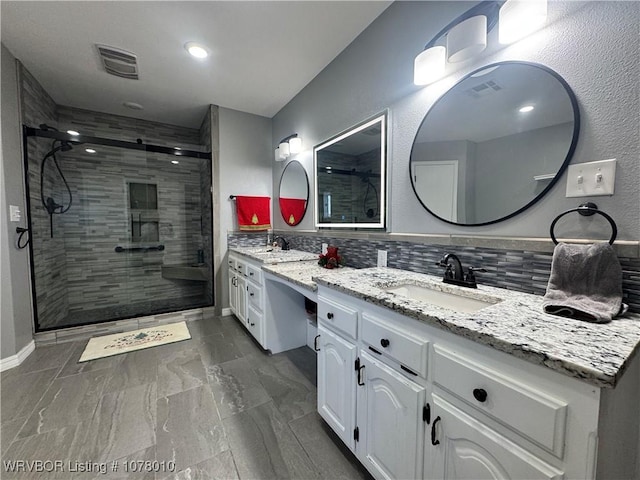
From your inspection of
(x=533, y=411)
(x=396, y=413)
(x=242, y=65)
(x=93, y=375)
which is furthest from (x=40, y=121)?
(x=533, y=411)

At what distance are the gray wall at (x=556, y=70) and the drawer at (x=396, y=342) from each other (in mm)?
684

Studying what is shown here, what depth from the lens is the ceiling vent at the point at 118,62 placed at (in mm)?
2043

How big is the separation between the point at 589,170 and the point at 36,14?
10.7 feet

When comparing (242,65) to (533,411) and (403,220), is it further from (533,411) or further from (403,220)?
(533,411)

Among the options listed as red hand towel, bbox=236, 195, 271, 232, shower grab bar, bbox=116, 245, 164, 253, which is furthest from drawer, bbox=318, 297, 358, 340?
shower grab bar, bbox=116, 245, 164, 253

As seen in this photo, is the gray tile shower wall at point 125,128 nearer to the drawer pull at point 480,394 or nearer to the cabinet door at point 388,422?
the cabinet door at point 388,422

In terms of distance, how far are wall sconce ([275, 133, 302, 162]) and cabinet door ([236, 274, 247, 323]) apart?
146 cm

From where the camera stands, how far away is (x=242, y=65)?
7.40ft

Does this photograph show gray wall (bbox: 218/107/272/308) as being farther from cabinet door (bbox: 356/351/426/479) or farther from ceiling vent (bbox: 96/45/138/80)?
cabinet door (bbox: 356/351/426/479)

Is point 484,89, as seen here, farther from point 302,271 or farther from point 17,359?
point 17,359

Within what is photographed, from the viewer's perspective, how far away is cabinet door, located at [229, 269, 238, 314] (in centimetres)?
282

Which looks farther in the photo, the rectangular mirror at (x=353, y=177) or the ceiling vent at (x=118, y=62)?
the ceiling vent at (x=118, y=62)

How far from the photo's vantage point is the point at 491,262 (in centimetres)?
116

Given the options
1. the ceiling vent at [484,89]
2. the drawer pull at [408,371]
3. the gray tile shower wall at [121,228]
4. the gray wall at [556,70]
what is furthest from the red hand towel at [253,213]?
the drawer pull at [408,371]
